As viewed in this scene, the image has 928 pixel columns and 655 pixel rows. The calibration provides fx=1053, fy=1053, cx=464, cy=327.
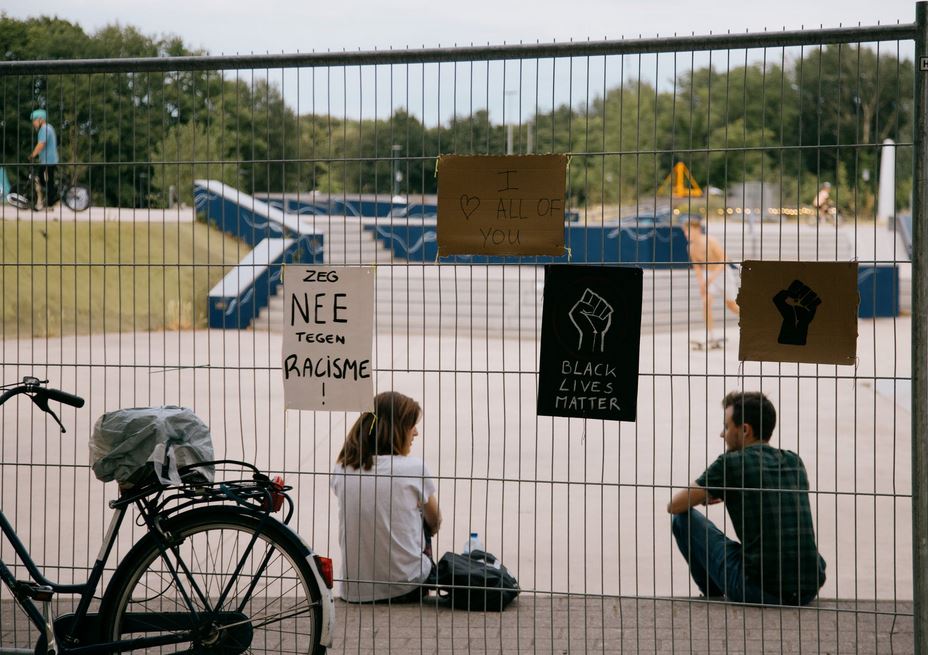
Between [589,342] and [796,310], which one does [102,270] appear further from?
[796,310]

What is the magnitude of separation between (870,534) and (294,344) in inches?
159

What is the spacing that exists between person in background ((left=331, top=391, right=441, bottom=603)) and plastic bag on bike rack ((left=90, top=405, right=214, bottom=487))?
0.98 m

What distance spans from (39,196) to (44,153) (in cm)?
22

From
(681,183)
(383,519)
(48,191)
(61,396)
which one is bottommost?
(383,519)

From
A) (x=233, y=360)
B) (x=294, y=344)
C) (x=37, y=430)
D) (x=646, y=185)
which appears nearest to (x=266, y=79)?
(x=294, y=344)

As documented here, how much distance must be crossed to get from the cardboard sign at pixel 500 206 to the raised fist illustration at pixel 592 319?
208 millimetres

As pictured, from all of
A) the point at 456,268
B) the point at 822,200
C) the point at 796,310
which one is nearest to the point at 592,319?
the point at 796,310

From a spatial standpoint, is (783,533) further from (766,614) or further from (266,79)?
(266,79)

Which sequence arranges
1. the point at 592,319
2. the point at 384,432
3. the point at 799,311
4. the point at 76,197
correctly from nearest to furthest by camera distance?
the point at 799,311 → the point at 592,319 → the point at 76,197 → the point at 384,432

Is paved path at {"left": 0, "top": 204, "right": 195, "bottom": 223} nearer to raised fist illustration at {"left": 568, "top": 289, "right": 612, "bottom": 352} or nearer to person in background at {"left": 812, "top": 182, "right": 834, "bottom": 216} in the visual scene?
raised fist illustration at {"left": 568, "top": 289, "right": 612, "bottom": 352}

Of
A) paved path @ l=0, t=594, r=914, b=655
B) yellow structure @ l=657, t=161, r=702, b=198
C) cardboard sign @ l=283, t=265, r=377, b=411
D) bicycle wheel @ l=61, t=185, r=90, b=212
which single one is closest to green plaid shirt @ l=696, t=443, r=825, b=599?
paved path @ l=0, t=594, r=914, b=655

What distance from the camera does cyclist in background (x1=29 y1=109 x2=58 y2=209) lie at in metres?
4.02

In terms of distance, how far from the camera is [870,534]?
6227 millimetres

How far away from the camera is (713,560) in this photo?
4379 mm
